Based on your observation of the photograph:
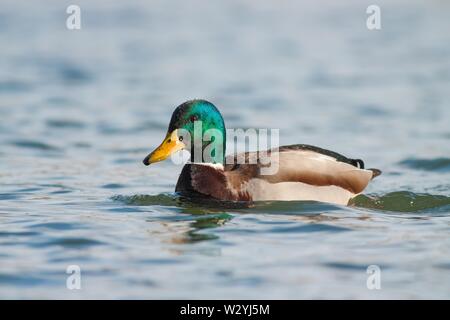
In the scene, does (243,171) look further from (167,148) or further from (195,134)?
(167,148)

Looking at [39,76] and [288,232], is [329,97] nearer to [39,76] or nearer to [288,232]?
[39,76]

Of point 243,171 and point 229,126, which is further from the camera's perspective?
point 229,126

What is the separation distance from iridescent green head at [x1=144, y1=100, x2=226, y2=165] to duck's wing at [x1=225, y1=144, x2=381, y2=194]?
0.90 ft

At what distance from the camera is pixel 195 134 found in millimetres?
10977

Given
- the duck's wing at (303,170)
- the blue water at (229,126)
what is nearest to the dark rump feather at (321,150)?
the duck's wing at (303,170)

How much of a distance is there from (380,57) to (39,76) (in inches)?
301

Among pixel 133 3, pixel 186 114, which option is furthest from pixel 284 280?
pixel 133 3

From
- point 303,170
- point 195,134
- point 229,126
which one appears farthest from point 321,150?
point 229,126

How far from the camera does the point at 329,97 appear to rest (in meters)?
19.5

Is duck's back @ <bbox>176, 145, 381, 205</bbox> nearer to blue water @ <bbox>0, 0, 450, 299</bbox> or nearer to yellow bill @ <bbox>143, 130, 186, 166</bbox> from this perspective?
blue water @ <bbox>0, 0, 450, 299</bbox>

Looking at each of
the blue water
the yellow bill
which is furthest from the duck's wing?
the yellow bill

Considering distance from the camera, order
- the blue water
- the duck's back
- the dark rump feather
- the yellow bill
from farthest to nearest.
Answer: the dark rump feather
the yellow bill
the duck's back
the blue water

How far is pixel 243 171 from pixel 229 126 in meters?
6.66

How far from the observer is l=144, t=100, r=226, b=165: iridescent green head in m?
10.9
